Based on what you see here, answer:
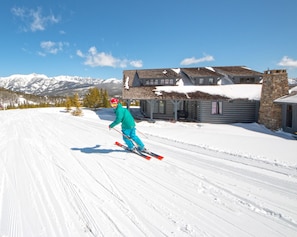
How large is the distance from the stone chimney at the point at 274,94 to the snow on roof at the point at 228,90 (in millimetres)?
2033

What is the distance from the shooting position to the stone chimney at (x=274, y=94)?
42.2ft

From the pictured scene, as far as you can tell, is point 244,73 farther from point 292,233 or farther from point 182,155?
point 292,233

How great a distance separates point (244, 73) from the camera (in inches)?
810

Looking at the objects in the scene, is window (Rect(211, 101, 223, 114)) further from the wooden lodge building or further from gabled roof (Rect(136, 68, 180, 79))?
gabled roof (Rect(136, 68, 180, 79))

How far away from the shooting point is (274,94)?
43.1 feet

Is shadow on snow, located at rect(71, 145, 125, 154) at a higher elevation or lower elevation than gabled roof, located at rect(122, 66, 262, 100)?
lower

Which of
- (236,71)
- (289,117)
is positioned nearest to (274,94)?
(289,117)

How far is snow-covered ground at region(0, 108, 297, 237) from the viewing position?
2.78 meters

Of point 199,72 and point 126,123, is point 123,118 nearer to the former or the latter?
point 126,123

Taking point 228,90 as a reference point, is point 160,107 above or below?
below

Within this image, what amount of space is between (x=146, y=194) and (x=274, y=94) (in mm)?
13515

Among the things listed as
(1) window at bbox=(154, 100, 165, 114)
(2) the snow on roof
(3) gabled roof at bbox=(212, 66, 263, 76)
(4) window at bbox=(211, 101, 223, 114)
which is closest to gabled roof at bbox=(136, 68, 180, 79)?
(2) the snow on roof

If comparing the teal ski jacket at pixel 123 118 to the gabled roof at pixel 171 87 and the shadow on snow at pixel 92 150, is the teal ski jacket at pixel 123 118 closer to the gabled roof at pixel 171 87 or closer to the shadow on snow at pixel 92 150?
the shadow on snow at pixel 92 150

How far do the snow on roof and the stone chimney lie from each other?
2033 millimetres
